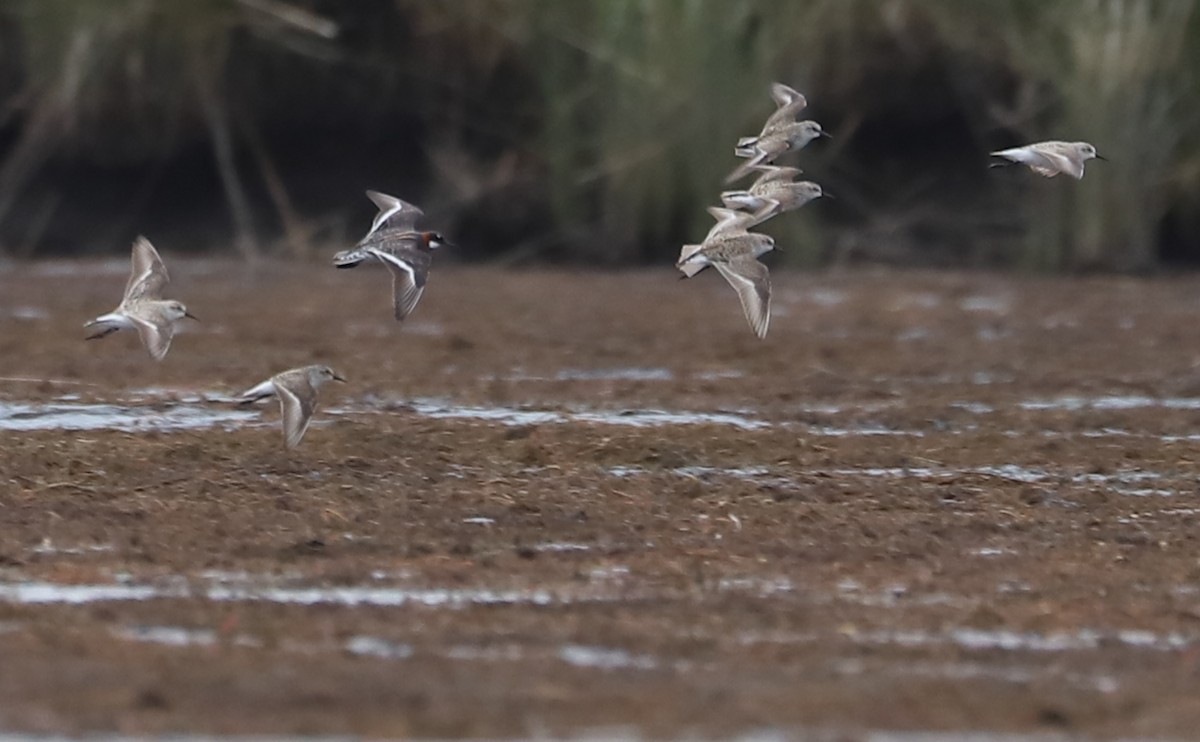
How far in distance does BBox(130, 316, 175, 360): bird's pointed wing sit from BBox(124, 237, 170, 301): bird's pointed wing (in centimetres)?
38

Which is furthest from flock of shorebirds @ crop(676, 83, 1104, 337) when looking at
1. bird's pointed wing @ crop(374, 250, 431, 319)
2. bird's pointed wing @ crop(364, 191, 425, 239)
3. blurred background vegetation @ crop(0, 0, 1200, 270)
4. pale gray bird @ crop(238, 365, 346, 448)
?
blurred background vegetation @ crop(0, 0, 1200, 270)

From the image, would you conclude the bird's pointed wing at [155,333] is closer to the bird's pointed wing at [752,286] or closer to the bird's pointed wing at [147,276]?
the bird's pointed wing at [147,276]

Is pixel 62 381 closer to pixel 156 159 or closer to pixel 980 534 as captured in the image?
pixel 980 534

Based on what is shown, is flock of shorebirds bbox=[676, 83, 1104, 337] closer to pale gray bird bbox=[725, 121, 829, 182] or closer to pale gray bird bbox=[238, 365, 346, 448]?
pale gray bird bbox=[725, 121, 829, 182]

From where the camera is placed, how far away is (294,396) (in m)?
9.63

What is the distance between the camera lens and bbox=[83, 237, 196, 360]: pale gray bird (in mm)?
10242

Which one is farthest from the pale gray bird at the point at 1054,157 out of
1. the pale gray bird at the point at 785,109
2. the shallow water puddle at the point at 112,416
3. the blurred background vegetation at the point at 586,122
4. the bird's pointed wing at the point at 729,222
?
the blurred background vegetation at the point at 586,122

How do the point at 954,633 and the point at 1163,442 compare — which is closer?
the point at 954,633

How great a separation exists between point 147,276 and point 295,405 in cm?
162

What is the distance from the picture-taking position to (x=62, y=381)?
1163cm

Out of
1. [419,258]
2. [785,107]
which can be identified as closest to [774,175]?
[785,107]

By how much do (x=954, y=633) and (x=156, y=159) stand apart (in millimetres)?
12959

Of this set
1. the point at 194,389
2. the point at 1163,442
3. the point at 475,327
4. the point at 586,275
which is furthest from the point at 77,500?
the point at 586,275

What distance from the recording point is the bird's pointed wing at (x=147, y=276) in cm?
1080
